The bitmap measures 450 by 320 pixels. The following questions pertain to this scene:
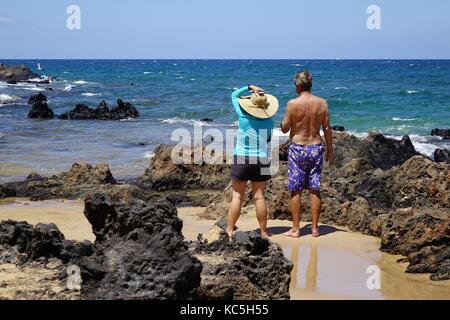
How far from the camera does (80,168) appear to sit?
1101cm

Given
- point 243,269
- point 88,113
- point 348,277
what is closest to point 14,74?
point 88,113

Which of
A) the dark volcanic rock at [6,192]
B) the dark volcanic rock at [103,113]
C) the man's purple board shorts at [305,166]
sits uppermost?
the man's purple board shorts at [305,166]

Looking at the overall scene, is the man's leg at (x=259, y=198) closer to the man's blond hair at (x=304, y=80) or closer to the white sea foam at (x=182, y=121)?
the man's blond hair at (x=304, y=80)

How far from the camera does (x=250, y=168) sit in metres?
6.45

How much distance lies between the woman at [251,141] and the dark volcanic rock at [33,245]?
6.04 ft

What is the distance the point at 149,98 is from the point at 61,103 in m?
6.02

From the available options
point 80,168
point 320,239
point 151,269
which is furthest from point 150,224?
point 80,168

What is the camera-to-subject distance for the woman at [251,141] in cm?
636

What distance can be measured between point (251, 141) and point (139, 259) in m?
2.43

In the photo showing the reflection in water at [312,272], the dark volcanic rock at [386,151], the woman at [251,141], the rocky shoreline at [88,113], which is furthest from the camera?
the rocky shoreline at [88,113]

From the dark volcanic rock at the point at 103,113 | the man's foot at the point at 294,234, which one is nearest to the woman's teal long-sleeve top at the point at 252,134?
the man's foot at the point at 294,234

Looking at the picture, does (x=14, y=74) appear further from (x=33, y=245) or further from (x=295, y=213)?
(x=33, y=245)

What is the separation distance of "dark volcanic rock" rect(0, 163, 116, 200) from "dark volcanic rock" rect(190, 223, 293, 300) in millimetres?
5392

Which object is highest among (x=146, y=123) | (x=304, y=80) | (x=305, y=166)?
(x=304, y=80)
